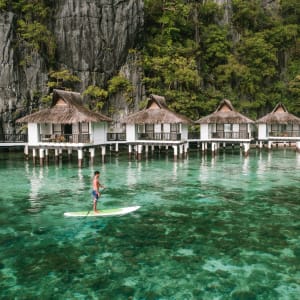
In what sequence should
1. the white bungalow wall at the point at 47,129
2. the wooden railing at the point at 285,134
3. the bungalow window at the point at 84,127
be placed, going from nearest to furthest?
the bungalow window at the point at 84,127 → the white bungalow wall at the point at 47,129 → the wooden railing at the point at 285,134

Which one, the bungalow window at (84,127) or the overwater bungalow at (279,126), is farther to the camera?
the overwater bungalow at (279,126)

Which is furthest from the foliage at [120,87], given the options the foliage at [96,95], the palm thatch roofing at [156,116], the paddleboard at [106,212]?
the paddleboard at [106,212]

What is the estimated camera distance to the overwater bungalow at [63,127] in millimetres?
27734

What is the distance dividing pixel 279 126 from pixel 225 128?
780 cm

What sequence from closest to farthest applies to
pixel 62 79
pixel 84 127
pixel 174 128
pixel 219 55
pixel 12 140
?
pixel 84 127 → pixel 174 128 → pixel 12 140 → pixel 62 79 → pixel 219 55

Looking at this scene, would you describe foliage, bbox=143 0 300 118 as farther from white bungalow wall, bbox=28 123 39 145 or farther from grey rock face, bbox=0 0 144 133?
white bungalow wall, bbox=28 123 39 145

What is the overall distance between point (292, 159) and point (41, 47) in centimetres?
2813

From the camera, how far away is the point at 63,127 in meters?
31.4

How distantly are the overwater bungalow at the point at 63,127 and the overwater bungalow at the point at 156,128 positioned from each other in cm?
311

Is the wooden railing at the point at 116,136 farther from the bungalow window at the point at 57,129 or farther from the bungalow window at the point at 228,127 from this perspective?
the bungalow window at the point at 228,127

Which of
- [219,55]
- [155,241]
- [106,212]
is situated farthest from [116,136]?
[155,241]

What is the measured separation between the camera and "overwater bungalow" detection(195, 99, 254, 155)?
3478 cm

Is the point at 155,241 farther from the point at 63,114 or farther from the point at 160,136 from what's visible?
the point at 160,136

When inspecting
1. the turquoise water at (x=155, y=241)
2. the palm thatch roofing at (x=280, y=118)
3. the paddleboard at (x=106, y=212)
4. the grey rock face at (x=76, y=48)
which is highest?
the grey rock face at (x=76, y=48)
